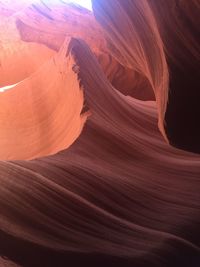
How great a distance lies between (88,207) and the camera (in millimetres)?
1485

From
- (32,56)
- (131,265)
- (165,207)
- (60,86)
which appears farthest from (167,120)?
(32,56)

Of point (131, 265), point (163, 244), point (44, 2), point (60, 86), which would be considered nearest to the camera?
point (131, 265)

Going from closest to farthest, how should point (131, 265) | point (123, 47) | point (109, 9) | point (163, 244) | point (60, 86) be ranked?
point (131, 265), point (163, 244), point (109, 9), point (123, 47), point (60, 86)

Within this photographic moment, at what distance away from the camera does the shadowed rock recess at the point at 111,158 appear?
52.8 inches

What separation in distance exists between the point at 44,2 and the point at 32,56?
672mm

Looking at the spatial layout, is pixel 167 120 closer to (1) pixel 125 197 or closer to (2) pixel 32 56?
(1) pixel 125 197

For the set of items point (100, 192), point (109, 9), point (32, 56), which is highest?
point (109, 9)

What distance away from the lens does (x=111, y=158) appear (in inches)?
79.1

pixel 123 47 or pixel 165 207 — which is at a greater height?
pixel 123 47

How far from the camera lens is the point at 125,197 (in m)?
1.65

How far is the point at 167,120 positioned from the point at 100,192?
394 millimetres

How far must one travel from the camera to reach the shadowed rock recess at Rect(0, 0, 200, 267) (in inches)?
52.8

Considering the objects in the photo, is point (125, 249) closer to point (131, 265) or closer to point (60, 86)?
point (131, 265)

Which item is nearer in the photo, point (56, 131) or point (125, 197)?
point (125, 197)
